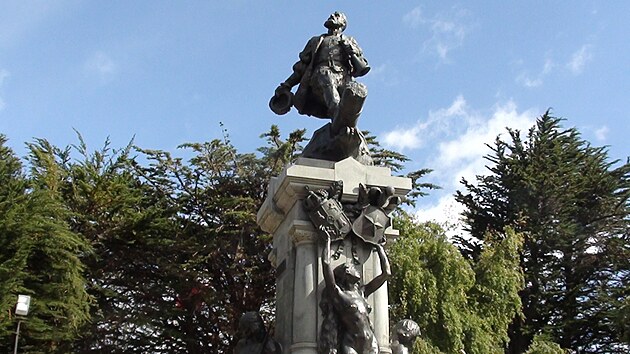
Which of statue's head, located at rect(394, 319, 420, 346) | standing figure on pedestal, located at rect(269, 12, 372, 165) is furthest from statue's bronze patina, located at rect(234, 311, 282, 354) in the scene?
standing figure on pedestal, located at rect(269, 12, 372, 165)

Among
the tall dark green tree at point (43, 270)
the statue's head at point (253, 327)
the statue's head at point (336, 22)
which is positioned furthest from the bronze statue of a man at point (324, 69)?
the tall dark green tree at point (43, 270)

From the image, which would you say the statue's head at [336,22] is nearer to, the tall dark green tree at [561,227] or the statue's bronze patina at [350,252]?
the statue's bronze patina at [350,252]

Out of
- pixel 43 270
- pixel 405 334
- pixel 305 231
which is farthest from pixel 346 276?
pixel 43 270

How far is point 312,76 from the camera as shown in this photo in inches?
289

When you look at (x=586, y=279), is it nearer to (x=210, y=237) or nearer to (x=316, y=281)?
(x=210, y=237)

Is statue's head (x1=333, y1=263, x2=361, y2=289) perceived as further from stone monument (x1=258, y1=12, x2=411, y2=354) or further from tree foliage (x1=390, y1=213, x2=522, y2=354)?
tree foliage (x1=390, y1=213, x2=522, y2=354)

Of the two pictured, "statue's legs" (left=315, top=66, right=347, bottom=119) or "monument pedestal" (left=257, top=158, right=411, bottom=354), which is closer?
"monument pedestal" (left=257, top=158, right=411, bottom=354)

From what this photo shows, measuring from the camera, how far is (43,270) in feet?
67.1

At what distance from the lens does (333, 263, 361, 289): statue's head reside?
5824 millimetres

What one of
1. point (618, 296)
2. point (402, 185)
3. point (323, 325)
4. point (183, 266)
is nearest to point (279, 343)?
point (323, 325)

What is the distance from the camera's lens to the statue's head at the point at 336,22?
756 centimetres

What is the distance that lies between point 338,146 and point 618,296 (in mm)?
22802

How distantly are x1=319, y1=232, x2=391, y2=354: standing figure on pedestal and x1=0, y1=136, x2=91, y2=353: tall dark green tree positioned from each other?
49.3 feet

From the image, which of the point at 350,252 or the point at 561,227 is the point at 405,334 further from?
the point at 561,227
